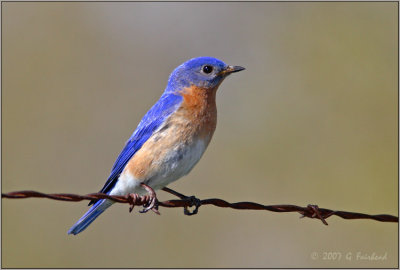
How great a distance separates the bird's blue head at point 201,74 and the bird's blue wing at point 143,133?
35 cm

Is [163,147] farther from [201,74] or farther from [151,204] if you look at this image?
→ [201,74]

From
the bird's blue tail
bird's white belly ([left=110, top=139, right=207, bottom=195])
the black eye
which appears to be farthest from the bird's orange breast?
the bird's blue tail

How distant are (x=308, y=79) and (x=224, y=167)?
7.71 feet

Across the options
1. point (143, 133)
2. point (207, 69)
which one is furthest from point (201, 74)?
point (143, 133)

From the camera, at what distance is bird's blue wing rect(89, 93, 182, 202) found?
18.5 ft

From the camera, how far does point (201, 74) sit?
621 centimetres

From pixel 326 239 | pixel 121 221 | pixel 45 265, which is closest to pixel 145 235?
pixel 121 221

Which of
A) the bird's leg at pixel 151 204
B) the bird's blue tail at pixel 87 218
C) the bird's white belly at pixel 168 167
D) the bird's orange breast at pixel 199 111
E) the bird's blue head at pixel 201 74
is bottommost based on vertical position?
the bird's blue tail at pixel 87 218

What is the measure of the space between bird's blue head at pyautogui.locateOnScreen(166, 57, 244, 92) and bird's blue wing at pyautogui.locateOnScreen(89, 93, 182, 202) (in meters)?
0.35

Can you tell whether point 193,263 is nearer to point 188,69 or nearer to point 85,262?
point 85,262

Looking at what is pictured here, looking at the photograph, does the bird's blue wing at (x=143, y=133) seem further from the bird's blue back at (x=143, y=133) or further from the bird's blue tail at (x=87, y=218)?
the bird's blue tail at (x=87, y=218)

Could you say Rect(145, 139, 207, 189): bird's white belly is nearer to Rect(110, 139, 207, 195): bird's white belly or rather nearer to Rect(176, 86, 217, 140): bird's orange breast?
Rect(110, 139, 207, 195): bird's white belly

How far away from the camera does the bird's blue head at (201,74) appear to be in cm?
615

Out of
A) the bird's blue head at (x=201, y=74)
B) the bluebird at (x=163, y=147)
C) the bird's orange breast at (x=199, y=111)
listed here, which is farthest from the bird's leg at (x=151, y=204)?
the bird's blue head at (x=201, y=74)
